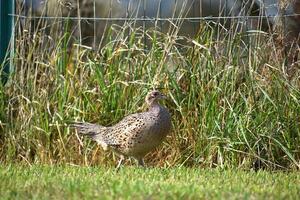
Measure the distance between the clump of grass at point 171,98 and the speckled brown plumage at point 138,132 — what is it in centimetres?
36

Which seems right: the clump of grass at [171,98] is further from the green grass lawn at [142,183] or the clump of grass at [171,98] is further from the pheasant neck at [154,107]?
the green grass lawn at [142,183]

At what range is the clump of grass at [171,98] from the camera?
26.9 ft

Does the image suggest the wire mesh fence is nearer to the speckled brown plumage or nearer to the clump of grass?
the clump of grass

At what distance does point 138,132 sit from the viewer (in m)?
8.05

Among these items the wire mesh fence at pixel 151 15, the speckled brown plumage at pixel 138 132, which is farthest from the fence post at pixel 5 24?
the speckled brown plumage at pixel 138 132

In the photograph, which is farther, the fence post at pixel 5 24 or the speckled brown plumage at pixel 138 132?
the fence post at pixel 5 24

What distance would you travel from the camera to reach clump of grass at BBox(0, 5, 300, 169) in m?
8.19

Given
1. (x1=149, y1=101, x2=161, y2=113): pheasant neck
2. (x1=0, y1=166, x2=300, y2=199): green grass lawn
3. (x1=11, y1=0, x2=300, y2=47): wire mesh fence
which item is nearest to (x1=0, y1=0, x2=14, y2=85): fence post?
(x1=11, y1=0, x2=300, y2=47): wire mesh fence

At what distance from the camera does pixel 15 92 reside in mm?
8992

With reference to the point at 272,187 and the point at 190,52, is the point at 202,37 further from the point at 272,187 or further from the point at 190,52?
the point at 272,187

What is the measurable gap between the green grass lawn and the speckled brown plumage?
1.51ft

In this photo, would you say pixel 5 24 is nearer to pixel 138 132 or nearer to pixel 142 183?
pixel 138 132

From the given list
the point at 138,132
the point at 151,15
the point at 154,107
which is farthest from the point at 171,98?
the point at 151,15

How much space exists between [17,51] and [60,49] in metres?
0.45
